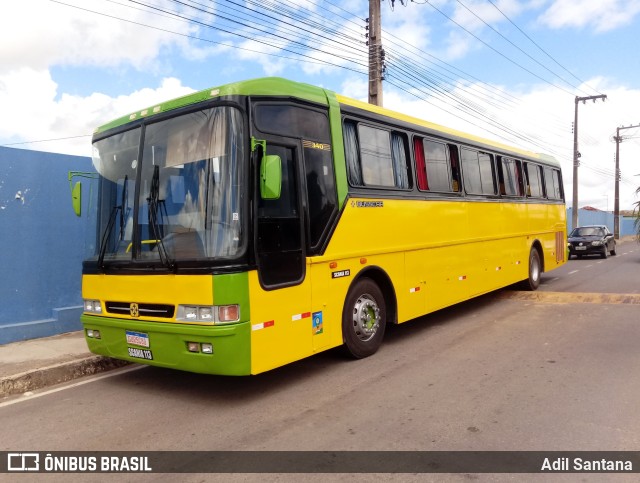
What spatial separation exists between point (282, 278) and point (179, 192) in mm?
1331

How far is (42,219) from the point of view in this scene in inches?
318

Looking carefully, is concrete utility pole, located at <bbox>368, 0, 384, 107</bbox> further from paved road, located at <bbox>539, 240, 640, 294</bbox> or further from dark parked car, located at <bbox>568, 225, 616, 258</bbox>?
dark parked car, located at <bbox>568, 225, 616, 258</bbox>

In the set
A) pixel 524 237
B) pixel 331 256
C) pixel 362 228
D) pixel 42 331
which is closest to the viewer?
pixel 331 256

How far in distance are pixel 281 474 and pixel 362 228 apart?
3443mm

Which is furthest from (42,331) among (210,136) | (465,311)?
(465,311)

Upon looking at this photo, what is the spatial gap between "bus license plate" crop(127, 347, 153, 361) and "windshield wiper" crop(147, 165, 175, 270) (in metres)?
0.98

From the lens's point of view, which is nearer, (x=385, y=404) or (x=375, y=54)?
(x=385, y=404)

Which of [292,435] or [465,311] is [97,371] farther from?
[465,311]

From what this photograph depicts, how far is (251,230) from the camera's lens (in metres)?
4.78

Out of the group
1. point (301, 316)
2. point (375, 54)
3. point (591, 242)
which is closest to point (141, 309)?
point (301, 316)

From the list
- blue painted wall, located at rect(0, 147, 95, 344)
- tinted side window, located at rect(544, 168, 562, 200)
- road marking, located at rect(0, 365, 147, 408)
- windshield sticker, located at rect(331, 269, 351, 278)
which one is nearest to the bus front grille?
road marking, located at rect(0, 365, 147, 408)

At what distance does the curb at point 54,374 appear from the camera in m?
5.72

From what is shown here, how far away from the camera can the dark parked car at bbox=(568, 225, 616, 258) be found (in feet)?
73.2

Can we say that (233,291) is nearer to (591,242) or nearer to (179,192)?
(179,192)
